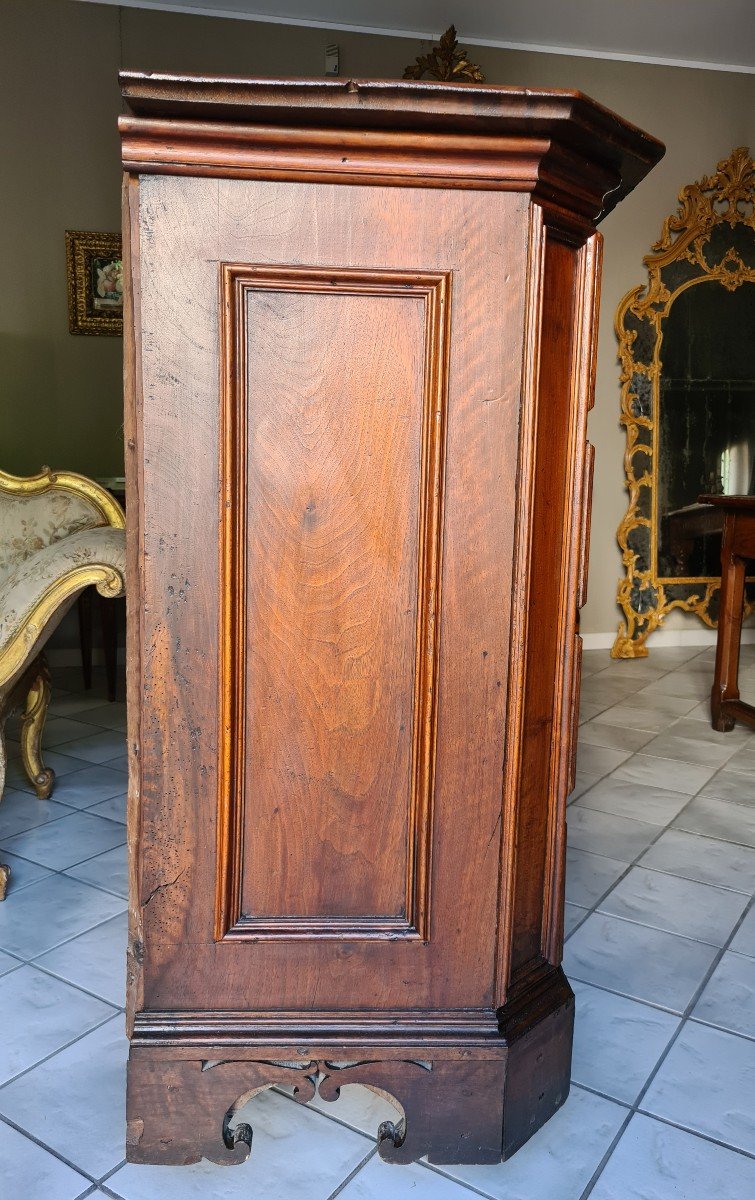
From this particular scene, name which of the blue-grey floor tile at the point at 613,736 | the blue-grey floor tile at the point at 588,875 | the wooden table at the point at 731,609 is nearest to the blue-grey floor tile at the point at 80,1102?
the blue-grey floor tile at the point at 588,875

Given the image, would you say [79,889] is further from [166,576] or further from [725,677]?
[725,677]

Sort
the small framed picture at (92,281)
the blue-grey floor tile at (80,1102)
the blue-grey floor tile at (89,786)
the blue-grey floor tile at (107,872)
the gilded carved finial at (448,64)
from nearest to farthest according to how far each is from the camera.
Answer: the blue-grey floor tile at (80,1102), the blue-grey floor tile at (107,872), the blue-grey floor tile at (89,786), the small framed picture at (92,281), the gilded carved finial at (448,64)

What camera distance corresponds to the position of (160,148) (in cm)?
101

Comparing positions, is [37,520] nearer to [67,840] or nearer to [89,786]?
[89,786]

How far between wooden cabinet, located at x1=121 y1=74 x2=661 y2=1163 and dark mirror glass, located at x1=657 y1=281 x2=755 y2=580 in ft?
13.0

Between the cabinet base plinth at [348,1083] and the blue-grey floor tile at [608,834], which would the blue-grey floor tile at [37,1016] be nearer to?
the cabinet base plinth at [348,1083]

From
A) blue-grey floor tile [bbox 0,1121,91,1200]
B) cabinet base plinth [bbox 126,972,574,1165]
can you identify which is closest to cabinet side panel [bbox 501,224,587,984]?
cabinet base plinth [bbox 126,972,574,1165]

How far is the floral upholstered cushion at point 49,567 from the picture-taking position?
7.02 feet

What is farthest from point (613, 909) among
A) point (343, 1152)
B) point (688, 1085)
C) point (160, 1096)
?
point (160, 1096)

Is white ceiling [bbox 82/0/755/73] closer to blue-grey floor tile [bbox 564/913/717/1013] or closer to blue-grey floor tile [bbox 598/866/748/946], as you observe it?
blue-grey floor tile [bbox 598/866/748/946]

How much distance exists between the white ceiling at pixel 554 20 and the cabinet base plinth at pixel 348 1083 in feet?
14.7

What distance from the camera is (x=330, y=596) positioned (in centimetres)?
115

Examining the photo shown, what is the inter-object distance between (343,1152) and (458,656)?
0.73m

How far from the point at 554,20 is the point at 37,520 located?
11.9ft
